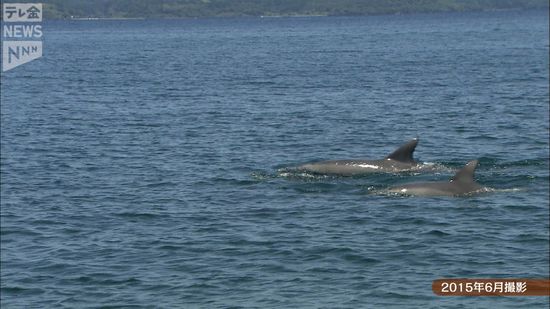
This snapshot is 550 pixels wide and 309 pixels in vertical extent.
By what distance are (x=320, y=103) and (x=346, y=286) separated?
48.5m

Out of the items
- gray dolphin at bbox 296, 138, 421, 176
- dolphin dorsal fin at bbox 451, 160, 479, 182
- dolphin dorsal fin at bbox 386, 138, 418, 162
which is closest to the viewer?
dolphin dorsal fin at bbox 451, 160, 479, 182

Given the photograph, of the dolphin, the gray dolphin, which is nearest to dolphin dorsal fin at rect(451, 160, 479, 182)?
the dolphin

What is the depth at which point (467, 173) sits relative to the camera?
35.6m

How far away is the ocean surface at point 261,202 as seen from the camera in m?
26.1

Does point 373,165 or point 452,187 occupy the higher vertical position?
point 452,187

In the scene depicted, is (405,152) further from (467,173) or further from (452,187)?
(467,173)

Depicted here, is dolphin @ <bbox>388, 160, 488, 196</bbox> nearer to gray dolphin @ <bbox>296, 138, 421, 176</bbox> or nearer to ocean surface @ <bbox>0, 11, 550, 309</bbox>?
ocean surface @ <bbox>0, 11, 550, 309</bbox>

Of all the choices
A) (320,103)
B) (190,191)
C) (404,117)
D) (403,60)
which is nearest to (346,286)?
(190,191)

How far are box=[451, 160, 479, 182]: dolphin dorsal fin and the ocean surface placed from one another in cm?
83

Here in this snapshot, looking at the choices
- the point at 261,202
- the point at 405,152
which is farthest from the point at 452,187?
the point at 261,202

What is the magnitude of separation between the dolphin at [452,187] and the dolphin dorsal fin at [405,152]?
3.65 metres

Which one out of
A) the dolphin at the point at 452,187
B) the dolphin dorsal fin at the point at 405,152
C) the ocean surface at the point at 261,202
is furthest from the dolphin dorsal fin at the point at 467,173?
the dolphin dorsal fin at the point at 405,152

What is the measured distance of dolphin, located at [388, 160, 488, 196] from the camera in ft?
117

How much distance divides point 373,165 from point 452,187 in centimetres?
498
